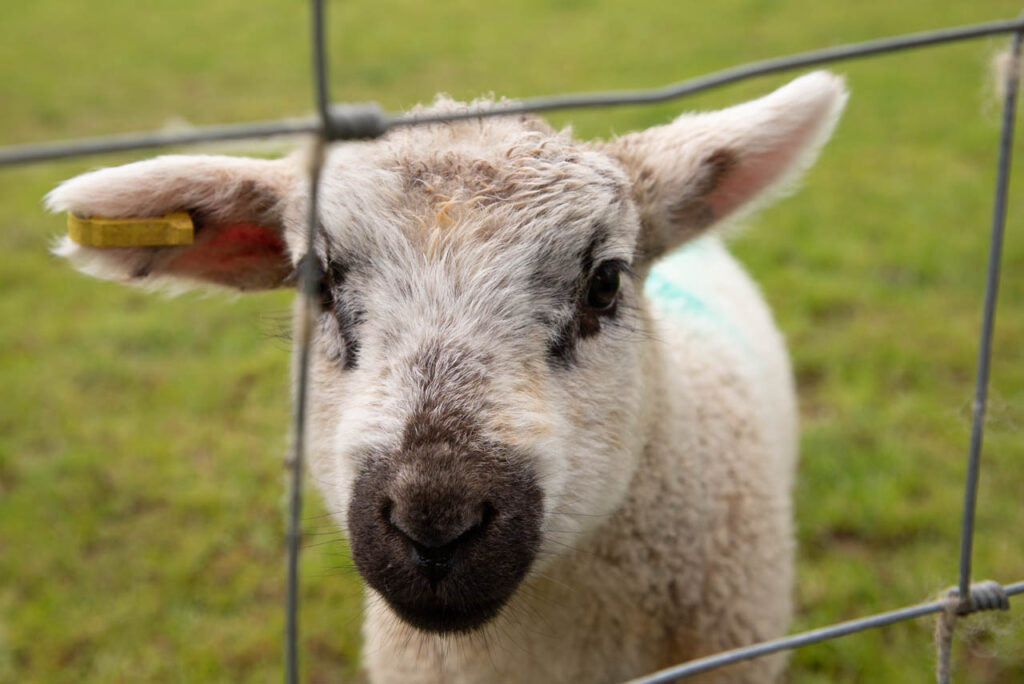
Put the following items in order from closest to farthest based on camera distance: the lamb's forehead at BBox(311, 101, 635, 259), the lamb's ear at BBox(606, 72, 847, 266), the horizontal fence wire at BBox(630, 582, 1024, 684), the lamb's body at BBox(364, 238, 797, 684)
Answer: the horizontal fence wire at BBox(630, 582, 1024, 684)
the lamb's forehead at BBox(311, 101, 635, 259)
the lamb's ear at BBox(606, 72, 847, 266)
the lamb's body at BBox(364, 238, 797, 684)

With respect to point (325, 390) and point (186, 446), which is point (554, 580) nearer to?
point (325, 390)

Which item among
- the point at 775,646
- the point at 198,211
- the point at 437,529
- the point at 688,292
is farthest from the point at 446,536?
the point at 688,292

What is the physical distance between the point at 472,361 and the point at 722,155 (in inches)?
37.5

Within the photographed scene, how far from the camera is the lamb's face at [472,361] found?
162 centimetres

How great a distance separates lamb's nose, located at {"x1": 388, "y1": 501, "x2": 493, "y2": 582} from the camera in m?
1.55

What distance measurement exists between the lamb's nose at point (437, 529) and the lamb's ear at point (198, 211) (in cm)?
95

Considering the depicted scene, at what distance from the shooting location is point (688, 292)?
10.1ft

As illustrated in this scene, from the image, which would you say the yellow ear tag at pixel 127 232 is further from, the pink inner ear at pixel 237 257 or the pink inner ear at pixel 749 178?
the pink inner ear at pixel 749 178

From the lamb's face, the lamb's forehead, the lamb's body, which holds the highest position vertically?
the lamb's forehead

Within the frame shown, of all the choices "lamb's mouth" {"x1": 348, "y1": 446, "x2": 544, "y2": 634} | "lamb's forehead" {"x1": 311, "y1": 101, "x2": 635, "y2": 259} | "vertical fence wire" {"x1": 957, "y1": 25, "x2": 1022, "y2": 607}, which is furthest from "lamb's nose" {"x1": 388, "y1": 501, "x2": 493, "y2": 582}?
"vertical fence wire" {"x1": 957, "y1": 25, "x2": 1022, "y2": 607}

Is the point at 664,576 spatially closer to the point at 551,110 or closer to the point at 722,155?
the point at 722,155

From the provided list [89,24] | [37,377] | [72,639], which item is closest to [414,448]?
[72,639]

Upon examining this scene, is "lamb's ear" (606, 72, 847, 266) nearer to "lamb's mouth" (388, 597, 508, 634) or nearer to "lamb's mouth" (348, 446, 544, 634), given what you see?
"lamb's mouth" (348, 446, 544, 634)

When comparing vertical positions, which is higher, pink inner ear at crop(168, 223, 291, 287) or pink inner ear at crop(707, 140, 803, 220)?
pink inner ear at crop(707, 140, 803, 220)
